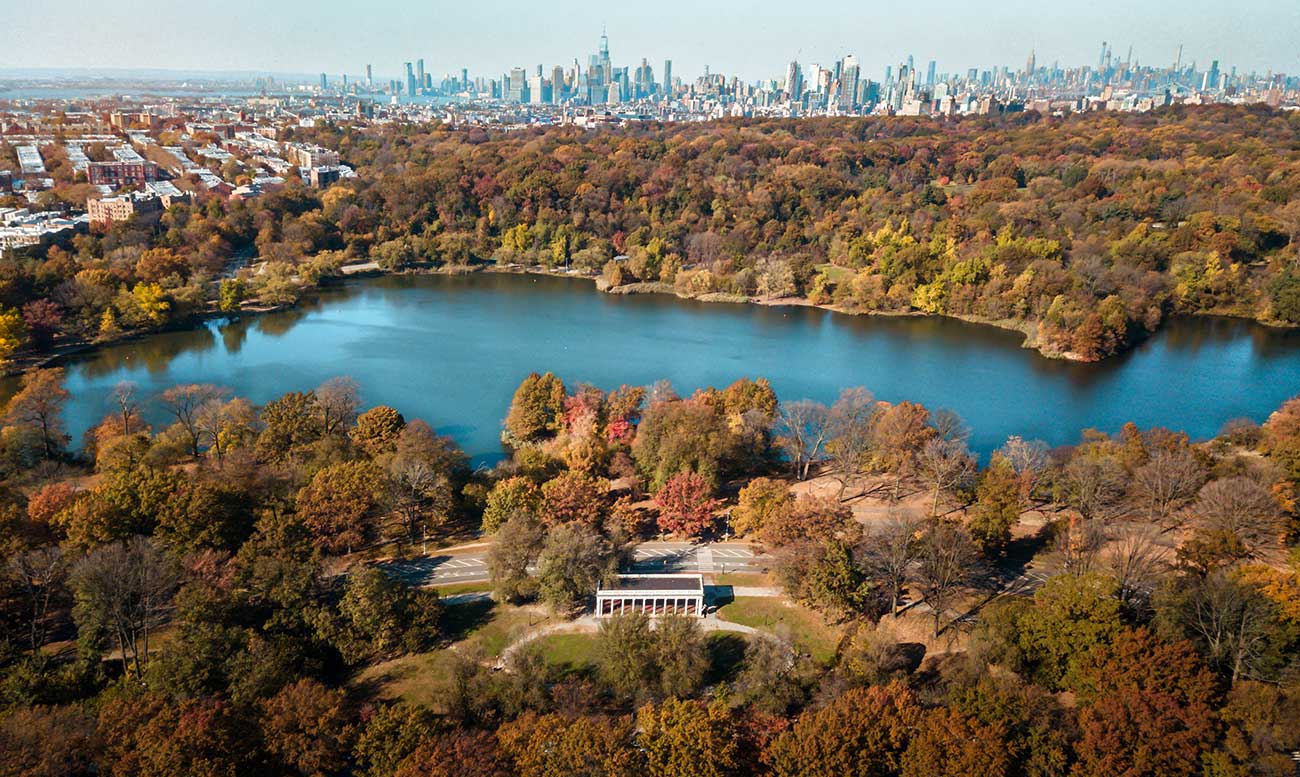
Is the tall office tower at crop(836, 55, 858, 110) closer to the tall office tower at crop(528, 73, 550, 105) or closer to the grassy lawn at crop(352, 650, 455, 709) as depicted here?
the tall office tower at crop(528, 73, 550, 105)

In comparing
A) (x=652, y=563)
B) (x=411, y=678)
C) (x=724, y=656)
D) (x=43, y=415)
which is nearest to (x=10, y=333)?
(x=43, y=415)

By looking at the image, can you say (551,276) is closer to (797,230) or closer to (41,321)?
(797,230)

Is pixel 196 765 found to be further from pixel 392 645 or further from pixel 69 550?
pixel 69 550

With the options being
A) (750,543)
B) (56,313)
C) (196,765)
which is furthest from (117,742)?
(56,313)

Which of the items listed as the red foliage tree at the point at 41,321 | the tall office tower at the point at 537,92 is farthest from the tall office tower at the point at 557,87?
the red foliage tree at the point at 41,321

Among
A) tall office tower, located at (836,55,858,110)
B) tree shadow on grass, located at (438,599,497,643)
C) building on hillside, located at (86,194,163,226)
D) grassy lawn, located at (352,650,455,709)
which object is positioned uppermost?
tall office tower, located at (836,55,858,110)

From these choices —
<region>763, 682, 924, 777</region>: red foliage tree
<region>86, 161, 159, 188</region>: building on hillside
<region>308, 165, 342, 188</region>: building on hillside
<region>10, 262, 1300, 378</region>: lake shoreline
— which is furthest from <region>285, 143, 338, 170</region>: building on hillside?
<region>763, 682, 924, 777</region>: red foliage tree

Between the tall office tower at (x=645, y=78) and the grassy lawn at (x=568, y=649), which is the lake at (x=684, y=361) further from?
the tall office tower at (x=645, y=78)
